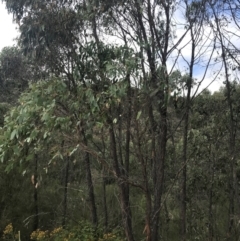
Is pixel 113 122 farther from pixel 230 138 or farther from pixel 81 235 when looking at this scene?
pixel 230 138

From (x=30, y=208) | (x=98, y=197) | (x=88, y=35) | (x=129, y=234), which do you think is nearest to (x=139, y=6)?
(x=88, y=35)

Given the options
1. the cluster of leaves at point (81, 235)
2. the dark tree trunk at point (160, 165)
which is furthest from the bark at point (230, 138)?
the cluster of leaves at point (81, 235)

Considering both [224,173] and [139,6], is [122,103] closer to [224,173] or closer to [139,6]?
[139,6]

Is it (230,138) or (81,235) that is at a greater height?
(230,138)

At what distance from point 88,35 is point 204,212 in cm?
396

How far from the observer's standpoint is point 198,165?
24.3 feet

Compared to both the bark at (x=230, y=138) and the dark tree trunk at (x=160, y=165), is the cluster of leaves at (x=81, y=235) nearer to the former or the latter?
the dark tree trunk at (x=160, y=165)

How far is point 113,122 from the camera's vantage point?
3303 millimetres

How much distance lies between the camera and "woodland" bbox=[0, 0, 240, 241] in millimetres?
3211

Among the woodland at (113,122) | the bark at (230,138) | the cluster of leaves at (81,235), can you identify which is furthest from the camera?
the cluster of leaves at (81,235)

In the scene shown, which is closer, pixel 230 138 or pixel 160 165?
pixel 160 165

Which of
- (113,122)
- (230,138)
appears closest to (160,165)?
(113,122)

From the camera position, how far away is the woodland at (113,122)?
10.5 ft

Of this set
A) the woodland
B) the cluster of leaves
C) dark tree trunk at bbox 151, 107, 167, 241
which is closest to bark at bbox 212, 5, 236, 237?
the woodland
